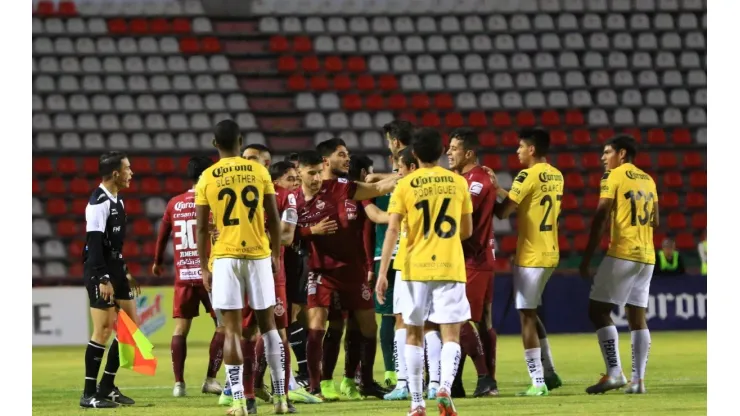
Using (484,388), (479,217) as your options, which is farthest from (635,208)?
(484,388)

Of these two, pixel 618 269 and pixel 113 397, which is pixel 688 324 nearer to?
pixel 618 269

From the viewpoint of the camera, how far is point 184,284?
10352 mm

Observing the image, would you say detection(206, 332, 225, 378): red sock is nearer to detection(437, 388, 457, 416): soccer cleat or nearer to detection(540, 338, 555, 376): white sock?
detection(540, 338, 555, 376): white sock

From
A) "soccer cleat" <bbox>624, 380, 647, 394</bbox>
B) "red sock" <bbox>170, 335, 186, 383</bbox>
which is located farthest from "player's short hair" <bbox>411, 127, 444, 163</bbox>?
"red sock" <bbox>170, 335, 186, 383</bbox>

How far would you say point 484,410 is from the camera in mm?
8266

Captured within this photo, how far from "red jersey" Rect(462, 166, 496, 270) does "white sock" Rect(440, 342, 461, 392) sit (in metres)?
1.83

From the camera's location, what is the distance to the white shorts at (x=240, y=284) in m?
7.82

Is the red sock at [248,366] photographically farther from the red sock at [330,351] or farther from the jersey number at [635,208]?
the jersey number at [635,208]

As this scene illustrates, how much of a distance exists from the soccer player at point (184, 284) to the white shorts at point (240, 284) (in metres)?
2.29

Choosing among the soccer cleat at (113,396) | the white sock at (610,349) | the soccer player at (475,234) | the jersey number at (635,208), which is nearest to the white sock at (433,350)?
the soccer player at (475,234)

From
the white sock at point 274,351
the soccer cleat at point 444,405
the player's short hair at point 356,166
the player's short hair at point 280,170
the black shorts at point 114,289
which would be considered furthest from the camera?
the player's short hair at point 280,170

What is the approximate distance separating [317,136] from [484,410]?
45.4ft

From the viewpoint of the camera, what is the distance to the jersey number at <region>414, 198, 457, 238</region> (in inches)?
293

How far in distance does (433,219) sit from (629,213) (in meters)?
2.84
